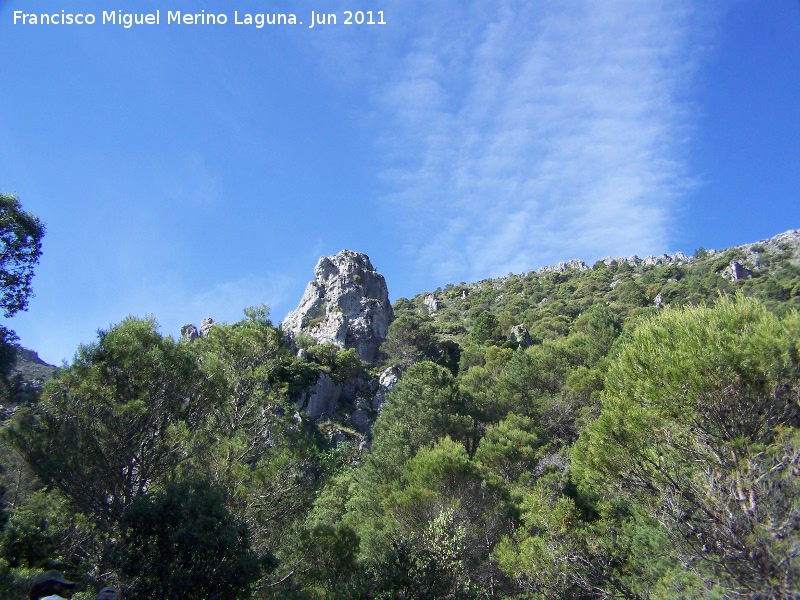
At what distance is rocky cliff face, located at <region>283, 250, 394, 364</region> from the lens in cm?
5300

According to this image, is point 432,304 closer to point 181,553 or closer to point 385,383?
point 385,383

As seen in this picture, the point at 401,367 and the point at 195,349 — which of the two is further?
the point at 401,367

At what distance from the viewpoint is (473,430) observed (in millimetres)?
26453

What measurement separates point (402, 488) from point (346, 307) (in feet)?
123

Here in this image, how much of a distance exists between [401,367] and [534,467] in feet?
77.7

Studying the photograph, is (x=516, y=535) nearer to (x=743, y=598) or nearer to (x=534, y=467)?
(x=534, y=467)

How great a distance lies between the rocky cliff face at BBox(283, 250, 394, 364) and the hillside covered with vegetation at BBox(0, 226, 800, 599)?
103ft

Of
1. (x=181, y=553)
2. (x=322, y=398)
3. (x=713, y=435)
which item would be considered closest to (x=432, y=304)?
(x=322, y=398)

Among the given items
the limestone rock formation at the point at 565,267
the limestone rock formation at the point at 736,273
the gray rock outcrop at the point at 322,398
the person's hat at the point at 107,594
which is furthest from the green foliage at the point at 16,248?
the limestone rock formation at the point at 565,267

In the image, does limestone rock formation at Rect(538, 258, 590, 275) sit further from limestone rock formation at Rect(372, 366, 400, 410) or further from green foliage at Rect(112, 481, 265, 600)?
green foliage at Rect(112, 481, 265, 600)

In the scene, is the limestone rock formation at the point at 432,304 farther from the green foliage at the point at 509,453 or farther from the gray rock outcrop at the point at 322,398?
the green foliage at the point at 509,453

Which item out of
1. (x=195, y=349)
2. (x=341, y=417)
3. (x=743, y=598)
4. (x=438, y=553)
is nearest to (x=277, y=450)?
(x=195, y=349)

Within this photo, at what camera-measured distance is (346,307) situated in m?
57.4

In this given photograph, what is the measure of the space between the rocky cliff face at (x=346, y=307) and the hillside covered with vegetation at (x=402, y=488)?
31.4 m
